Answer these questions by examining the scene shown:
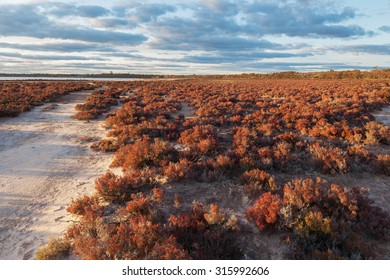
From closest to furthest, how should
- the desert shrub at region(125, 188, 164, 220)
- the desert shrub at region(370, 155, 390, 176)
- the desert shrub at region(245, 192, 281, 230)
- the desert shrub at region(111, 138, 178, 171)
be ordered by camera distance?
the desert shrub at region(245, 192, 281, 230), the desert shrub at region(125, 188, 164, 220), the desert shrub at region(370, 155, 390, 176), the desert shrub at region(111, 138, 178, 171)

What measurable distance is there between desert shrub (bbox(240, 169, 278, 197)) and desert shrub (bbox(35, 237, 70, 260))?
3648 mm

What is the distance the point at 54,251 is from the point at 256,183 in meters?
4.10

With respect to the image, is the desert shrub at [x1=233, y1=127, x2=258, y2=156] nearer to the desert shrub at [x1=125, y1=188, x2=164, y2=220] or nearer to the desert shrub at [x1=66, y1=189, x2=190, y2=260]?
the desert shrub at [x1=125, y1=188, x2=164, y2=220]

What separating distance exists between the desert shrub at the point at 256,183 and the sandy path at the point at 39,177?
3.77 meters

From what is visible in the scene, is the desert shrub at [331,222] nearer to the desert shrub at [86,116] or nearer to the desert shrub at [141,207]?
the desert shrub at [141,207]

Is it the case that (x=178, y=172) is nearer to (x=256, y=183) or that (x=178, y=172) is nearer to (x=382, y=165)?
(x=256, y=183)

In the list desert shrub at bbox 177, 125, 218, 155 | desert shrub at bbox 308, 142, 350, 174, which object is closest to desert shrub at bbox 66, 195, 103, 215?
desert shrub at bbox 177, 125, 218, 155

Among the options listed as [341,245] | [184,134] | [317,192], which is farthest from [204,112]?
[341,245]

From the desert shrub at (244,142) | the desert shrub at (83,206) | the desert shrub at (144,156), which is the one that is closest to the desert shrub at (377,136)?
the desert shrub at (244,142)

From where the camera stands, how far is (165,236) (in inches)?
173

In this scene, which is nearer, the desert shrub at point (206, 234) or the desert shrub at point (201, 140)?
the desert shrub at point (206, 234)

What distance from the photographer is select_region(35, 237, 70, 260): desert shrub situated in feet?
14.3

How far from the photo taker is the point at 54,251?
4.38m

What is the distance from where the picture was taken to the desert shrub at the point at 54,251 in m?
4.36
